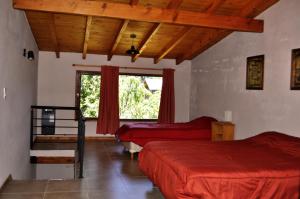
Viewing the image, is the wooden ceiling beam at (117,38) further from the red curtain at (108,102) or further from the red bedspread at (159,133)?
the red bedspread at (159,133)

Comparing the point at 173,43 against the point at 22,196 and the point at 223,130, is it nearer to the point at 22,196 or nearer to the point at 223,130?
the point at 223,130

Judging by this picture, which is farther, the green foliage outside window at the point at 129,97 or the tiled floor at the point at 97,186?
the green foliage outside window at the point at 129,97

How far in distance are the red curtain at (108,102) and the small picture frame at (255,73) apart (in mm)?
3138

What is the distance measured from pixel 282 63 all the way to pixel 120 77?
159 inches

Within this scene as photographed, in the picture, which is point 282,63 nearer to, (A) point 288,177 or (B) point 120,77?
(A) point 288,177

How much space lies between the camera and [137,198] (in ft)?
10.8

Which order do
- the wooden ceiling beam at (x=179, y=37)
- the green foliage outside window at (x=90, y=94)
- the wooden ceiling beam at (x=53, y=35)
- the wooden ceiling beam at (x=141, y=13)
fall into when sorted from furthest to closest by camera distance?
the green foliage outside window at (x=90, y=94)
the wooden ceiling beam at (x=53, y=35)
the wooden ceiling beam at (x=179, y=37)
the wooden ceiling beam at (x=141, y=13)

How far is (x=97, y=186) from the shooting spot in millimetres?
3643

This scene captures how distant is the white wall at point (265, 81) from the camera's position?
164 inches

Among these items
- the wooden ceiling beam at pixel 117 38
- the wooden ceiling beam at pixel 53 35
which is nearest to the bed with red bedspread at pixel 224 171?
the wooden ceiling beam at pixel 117 38

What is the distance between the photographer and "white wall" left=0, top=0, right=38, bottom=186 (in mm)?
3209

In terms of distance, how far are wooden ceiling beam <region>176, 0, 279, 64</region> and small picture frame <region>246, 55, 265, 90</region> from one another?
736 millimetres

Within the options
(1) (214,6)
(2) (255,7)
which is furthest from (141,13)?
(2) (255,7)

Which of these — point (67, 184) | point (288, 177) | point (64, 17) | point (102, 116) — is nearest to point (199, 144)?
point (288, 177)
